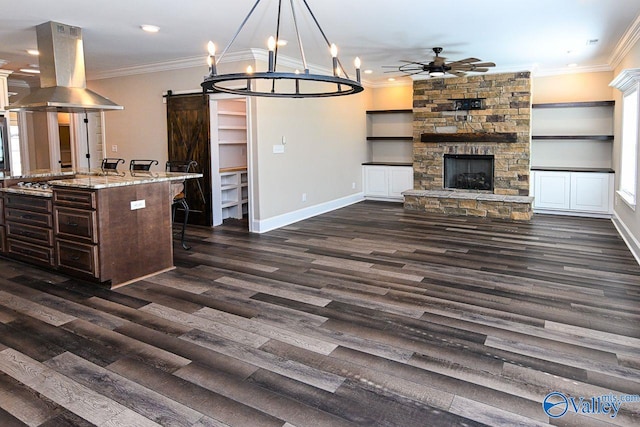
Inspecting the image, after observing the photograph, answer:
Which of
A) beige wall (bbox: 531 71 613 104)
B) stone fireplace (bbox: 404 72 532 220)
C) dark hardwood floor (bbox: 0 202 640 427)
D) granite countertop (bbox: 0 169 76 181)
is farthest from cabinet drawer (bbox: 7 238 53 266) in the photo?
beige wall (bbox: 531 71 613 104)

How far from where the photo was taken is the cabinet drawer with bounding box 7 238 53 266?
181 inches

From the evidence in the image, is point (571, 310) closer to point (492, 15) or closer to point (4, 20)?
point (492, 15)

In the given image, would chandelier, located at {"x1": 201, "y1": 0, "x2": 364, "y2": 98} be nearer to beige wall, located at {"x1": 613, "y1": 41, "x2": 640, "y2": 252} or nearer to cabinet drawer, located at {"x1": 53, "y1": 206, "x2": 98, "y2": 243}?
cabinet drawer, located at {"x1": 53, "y1": 206, "x2": 98, "y2": 243}

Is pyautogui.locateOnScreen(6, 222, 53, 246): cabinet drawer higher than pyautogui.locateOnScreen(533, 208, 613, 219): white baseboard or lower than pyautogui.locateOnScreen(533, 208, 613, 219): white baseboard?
higher

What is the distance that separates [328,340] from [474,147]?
6.20 m

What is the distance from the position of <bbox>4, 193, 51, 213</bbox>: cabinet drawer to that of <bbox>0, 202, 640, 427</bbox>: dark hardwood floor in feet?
2.11

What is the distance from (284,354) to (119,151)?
608cm

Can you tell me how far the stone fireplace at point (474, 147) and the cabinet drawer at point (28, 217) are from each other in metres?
5.77

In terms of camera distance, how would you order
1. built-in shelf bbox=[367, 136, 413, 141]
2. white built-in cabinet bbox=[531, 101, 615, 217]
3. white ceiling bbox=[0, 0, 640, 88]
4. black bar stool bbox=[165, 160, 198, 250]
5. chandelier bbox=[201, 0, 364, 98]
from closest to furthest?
chandelier bbox=[201, 0, 364, 98]
white ceiling bbox=[0, 0, 640, 88]
black bar stool bbox=[165, 160, 198, 250]
white built-in cabinet bbox=[531, 101, 615, 217]
built-in shelf bbox=[367, 136, 413, 141]

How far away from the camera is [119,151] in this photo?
305 inches

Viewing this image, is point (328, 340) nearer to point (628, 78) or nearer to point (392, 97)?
point (628, 78)

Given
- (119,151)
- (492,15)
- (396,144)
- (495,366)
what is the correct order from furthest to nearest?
(396,144) → (119,151) → (492,15) → (495,366)

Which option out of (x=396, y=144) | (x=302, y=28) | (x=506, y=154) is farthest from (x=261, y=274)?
(x=396, y=144)

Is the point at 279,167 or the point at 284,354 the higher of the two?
the point at 279,167
